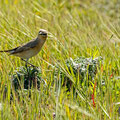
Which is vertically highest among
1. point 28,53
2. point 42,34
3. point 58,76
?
point 42,34

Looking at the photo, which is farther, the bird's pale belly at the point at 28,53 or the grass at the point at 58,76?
the bird's pale belly at the point at 28,53

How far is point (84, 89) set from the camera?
4.02m

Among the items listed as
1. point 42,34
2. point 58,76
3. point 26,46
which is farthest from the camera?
point 26,46

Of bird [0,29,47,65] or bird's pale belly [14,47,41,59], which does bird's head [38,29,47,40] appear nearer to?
bird [0,29,47,65]

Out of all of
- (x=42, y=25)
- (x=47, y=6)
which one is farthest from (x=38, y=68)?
(x=47, y=6)

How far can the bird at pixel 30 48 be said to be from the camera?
15.8ft

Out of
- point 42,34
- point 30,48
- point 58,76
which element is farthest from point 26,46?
point 58,76

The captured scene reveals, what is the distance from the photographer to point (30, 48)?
490 cm

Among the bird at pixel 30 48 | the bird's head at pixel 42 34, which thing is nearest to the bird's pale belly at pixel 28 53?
the bird at pixel 30 48

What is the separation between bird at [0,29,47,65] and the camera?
4.81 m

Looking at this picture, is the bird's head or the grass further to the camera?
the bird's head

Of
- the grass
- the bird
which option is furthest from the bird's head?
the grass

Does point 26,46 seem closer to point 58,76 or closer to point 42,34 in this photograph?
point 42,34

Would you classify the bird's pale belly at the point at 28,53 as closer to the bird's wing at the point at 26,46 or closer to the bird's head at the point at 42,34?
the bird's wing at the point at 26,46
